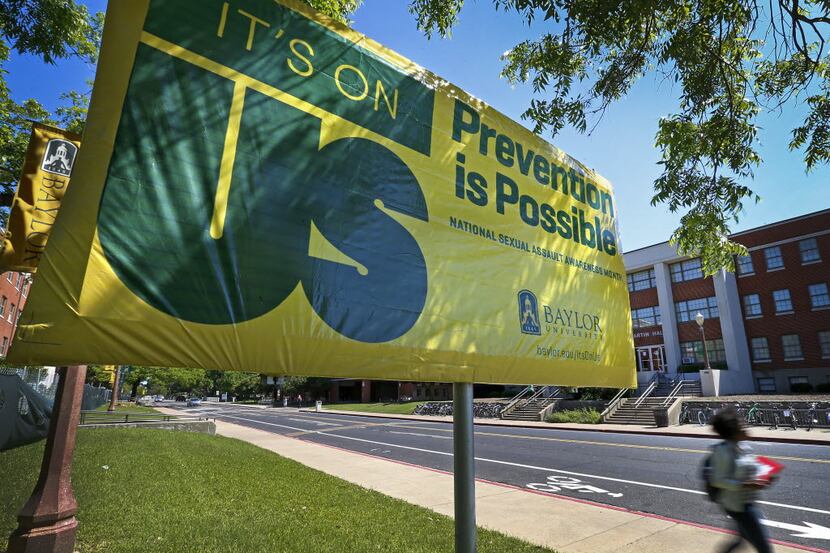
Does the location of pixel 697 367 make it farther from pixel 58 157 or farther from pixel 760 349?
pixel 58 157

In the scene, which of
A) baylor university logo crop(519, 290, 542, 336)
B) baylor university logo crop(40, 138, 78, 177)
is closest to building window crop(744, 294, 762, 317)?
baylor university logo crop(519, 290, 542, 336)

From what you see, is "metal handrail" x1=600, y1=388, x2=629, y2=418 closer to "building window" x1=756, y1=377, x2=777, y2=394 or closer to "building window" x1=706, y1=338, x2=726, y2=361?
"building window" x1=706, y1=338, x2=726, y2=361

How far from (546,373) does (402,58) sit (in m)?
2.45

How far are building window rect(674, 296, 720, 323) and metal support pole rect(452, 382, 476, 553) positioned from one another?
125ft

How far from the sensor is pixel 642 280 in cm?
3975

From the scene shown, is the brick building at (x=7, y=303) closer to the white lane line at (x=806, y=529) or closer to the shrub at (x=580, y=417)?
the shrub at (x=580, y=417)

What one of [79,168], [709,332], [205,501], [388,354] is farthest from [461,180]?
[709,332]

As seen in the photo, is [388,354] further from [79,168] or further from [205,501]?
[205,501]

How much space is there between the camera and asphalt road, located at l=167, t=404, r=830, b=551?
7.10m

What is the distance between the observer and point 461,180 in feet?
10.5

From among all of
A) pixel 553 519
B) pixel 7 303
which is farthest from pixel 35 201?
pixel 7 303

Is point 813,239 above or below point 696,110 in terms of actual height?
above

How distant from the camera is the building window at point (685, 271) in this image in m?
35.7

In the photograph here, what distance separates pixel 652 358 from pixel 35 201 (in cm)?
4124
